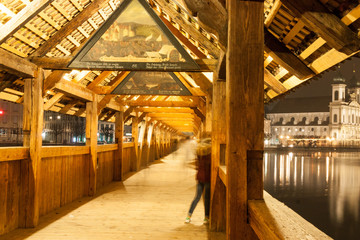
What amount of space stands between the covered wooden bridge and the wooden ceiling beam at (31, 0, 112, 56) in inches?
0.7

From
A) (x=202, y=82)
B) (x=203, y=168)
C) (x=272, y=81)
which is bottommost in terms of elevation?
(x=203, y=168)

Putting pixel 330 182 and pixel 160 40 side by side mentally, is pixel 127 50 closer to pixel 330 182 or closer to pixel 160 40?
pixel 160 40

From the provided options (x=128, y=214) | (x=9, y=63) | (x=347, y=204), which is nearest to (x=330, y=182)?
(x=347, y=204)

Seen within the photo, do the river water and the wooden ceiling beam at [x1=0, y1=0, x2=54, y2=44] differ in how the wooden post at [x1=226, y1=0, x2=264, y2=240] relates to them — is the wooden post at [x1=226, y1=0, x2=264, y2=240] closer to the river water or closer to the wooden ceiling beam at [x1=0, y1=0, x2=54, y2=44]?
the wooden ceiling beam at [x1=0, y1=0, x2=54, y2=44]

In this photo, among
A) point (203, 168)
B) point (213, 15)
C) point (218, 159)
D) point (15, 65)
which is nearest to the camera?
point (213, 15)

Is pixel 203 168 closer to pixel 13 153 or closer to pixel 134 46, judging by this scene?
pixel 134 46

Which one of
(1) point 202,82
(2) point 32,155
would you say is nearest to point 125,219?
(2) point 32,155

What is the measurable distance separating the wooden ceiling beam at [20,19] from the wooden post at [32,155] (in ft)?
4.24

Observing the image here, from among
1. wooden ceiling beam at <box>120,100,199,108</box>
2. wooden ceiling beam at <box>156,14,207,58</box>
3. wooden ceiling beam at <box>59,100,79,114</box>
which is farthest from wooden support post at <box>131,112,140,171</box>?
wooden ceiling beam at <box>156,14,207,58</box>

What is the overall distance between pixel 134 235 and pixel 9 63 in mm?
3592

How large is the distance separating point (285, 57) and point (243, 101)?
6.84ft

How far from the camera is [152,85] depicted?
29.7ft

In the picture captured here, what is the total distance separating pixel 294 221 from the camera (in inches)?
92.5

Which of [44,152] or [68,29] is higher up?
[68,29]
